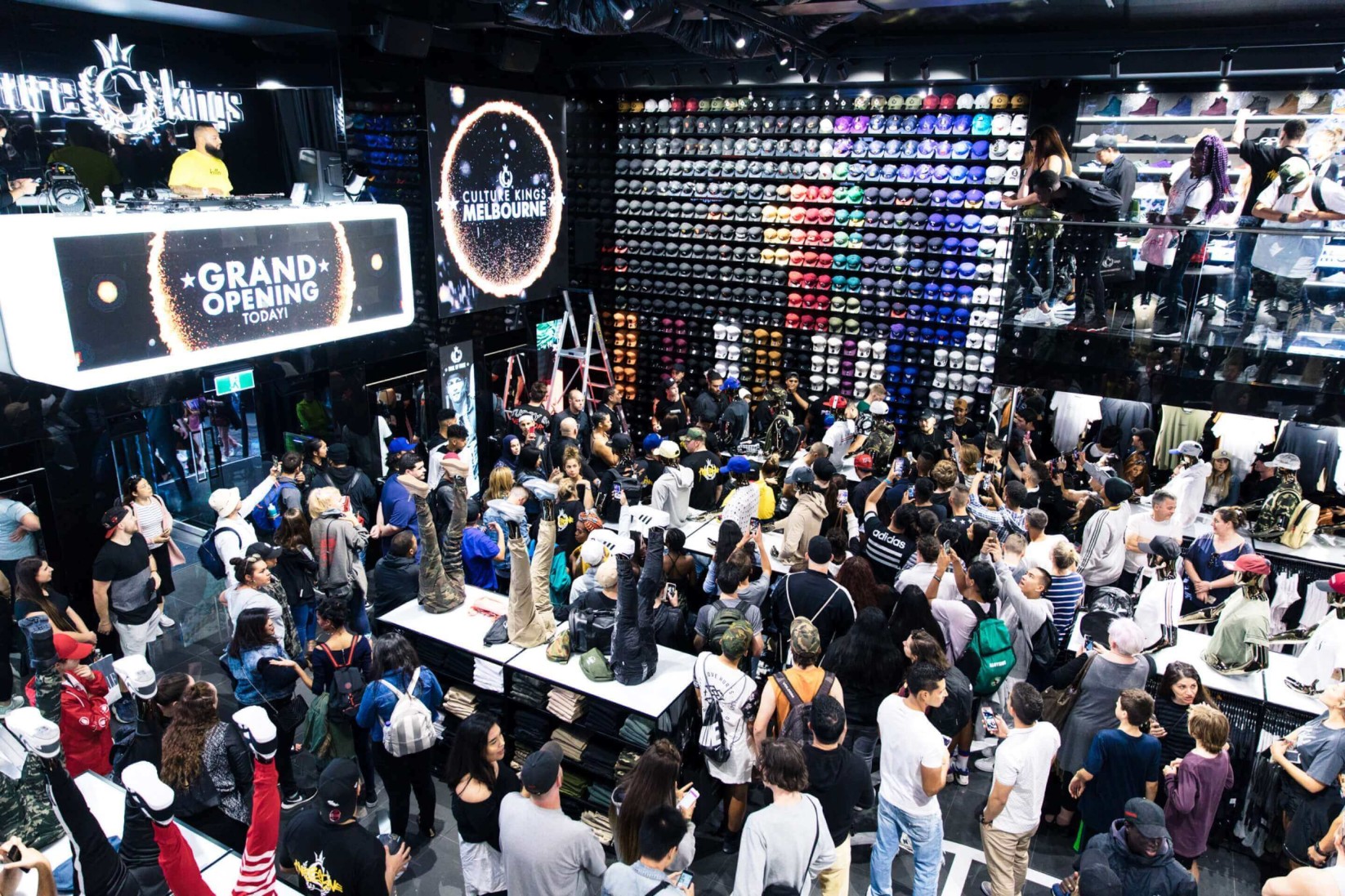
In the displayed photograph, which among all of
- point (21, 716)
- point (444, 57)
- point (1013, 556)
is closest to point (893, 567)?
point (1013, 556)

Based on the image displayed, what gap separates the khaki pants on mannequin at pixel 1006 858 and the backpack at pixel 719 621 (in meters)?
1.62

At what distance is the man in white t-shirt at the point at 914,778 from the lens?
3.99 metres

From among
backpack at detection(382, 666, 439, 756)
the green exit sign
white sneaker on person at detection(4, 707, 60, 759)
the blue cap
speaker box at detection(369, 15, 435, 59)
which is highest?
speaker box at detection(369, 15, 435, 59)

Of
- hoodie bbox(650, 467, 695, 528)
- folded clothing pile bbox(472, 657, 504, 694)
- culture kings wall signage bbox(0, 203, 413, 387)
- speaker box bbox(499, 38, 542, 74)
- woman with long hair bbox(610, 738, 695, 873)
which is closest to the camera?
woman with long hair bbox(610, 738, 695, 873)

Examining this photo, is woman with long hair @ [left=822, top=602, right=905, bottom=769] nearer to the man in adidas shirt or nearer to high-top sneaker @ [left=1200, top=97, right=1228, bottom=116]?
the man in adidas shirt

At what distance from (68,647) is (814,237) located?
874 cm

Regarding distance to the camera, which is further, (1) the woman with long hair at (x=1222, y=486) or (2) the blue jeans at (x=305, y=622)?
(1) the woman with long hair at (x=1222, y=486)

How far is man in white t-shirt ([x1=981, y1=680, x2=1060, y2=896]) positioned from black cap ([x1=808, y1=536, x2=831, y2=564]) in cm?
131

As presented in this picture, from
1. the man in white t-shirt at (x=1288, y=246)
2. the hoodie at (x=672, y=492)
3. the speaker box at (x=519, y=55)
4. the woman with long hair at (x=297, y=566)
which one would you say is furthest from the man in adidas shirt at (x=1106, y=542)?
the speaker box at (x=519, y=55)

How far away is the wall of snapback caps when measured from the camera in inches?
388

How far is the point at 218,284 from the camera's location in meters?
6.50

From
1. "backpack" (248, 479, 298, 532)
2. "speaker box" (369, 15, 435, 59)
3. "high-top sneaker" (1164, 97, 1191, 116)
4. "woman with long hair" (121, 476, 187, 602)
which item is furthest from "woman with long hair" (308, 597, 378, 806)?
"high-top sneaker" (1164, 97, 1191, 116)

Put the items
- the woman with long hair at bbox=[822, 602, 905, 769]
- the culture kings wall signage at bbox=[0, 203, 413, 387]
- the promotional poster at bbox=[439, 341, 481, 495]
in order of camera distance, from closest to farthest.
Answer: the woman with long hair at bbox=[822, 602, 905, 769] → the culture kings wall signage at bbox=[0, 203, 413, 387] → the promotional poster at bbox=[439, 341, 481, 495]

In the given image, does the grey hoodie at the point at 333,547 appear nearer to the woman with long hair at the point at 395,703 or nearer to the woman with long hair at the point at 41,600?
the woman with long hair at the point at 41,600
